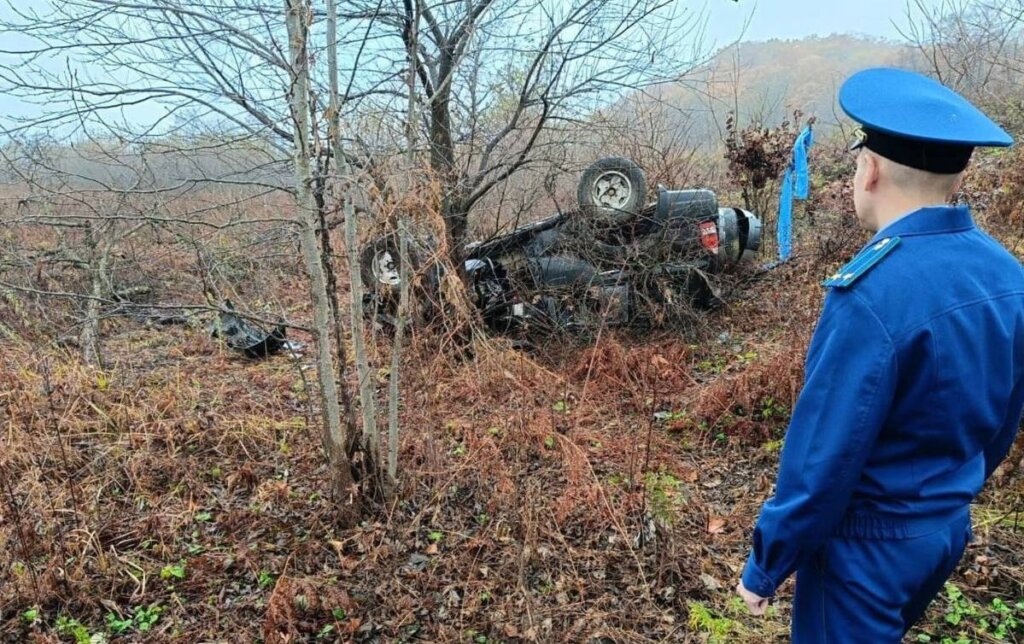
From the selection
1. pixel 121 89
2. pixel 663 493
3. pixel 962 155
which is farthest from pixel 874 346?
pixel 121 89

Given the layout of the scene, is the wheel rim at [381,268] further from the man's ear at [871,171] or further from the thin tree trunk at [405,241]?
the man's ear at [871,171]

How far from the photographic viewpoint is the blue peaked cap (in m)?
1.18

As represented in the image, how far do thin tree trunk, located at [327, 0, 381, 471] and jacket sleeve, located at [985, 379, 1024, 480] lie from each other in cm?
265

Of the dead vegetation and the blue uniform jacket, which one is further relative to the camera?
the dead vegetation

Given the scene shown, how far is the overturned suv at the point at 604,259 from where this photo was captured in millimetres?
5758

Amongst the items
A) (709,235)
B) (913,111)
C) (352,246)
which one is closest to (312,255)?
(352,246)

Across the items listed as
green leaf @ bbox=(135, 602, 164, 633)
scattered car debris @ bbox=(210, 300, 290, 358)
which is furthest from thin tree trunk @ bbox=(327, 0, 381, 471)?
scattered car debris @ bbox=(210, 300, 290, 358)

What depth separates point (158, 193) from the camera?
2877mm

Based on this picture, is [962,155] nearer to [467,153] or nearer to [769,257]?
[467,153]

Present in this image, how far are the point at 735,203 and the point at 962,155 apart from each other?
912 cm

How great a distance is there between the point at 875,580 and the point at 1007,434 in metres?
0.57

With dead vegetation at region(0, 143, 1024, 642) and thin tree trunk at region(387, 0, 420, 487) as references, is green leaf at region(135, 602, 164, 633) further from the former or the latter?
thin tree trunk at region(387, 0, 420, 487)

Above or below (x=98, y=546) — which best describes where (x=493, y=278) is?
above

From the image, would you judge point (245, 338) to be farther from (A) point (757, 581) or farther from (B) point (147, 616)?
(A) point (757, 581)
